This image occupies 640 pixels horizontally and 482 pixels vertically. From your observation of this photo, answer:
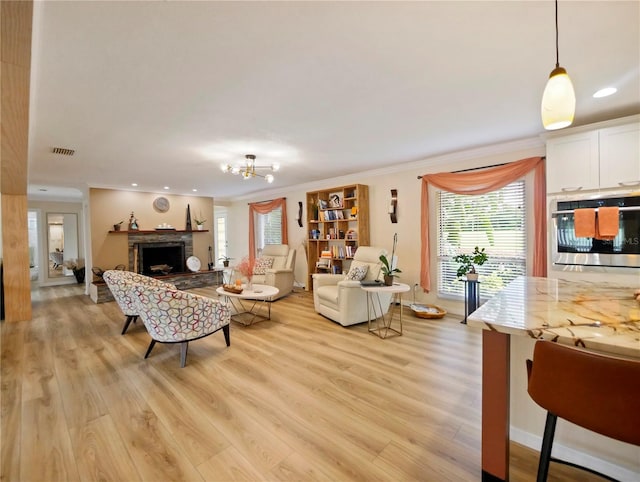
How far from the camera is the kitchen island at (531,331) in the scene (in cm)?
104

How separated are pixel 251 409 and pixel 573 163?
3872 millimetres

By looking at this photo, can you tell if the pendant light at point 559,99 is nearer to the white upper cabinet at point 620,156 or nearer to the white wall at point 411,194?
the white upper cabinet at point 620,156

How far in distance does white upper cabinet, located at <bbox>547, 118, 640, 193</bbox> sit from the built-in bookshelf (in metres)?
2.72

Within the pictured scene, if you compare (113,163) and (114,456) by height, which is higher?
(113,163)

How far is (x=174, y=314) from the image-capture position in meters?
2.65

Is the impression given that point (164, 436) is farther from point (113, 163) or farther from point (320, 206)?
point (320, 206)

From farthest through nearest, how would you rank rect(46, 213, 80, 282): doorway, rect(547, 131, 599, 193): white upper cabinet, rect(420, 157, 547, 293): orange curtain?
1. rect(46, 213, 80, 282): doorway
2. rect(420, 157, 547, 293): orange curtain
3. rect(547, 131, 599, 193): white upper cabinet

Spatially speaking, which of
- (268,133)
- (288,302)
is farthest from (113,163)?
(288,302)

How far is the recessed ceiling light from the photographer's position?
228 centimetres

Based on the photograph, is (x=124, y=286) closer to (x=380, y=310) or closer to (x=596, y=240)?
(x=380, y=310)

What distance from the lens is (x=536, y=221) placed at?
336cm

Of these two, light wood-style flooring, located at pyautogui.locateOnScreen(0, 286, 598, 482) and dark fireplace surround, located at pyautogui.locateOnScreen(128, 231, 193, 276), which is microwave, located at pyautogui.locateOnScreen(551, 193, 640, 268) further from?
dark fireplace surround, located at pyautogui.locateOnScreen(128, 231, 193, 276)

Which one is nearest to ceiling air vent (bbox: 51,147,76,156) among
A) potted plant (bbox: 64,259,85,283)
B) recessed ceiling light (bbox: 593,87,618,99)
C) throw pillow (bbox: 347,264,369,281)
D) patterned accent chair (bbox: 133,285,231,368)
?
patterned accent chair (bbox: 133,285,231,368)

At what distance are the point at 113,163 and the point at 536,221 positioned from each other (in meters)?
5.99
